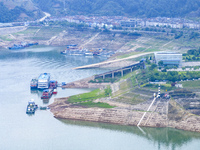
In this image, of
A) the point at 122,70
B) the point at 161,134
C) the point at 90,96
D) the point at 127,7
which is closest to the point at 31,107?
the point at 90,96

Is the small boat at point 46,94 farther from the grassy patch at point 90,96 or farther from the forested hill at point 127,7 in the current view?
the forested hill at point 127,7

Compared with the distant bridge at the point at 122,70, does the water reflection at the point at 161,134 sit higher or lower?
lower

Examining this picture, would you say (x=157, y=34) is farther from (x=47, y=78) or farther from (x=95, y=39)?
(x=47, y=78)

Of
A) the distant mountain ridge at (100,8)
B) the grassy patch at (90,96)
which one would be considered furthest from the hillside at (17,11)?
the grassy patch at (90,96)

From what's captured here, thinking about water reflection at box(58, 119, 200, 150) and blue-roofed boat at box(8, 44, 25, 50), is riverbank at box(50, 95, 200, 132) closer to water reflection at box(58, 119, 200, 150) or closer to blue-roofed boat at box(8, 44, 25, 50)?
water reflection at box(58, 119, 200, 150)

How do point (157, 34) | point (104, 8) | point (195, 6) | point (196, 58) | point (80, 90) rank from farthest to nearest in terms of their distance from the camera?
point (104, 8) → point (195, 6) → point (157, 34) → point (196, 58) → point (80, 90)

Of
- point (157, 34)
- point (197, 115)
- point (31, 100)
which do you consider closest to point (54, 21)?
point (157, 34)

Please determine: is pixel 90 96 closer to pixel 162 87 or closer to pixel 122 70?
pixel 162 87
